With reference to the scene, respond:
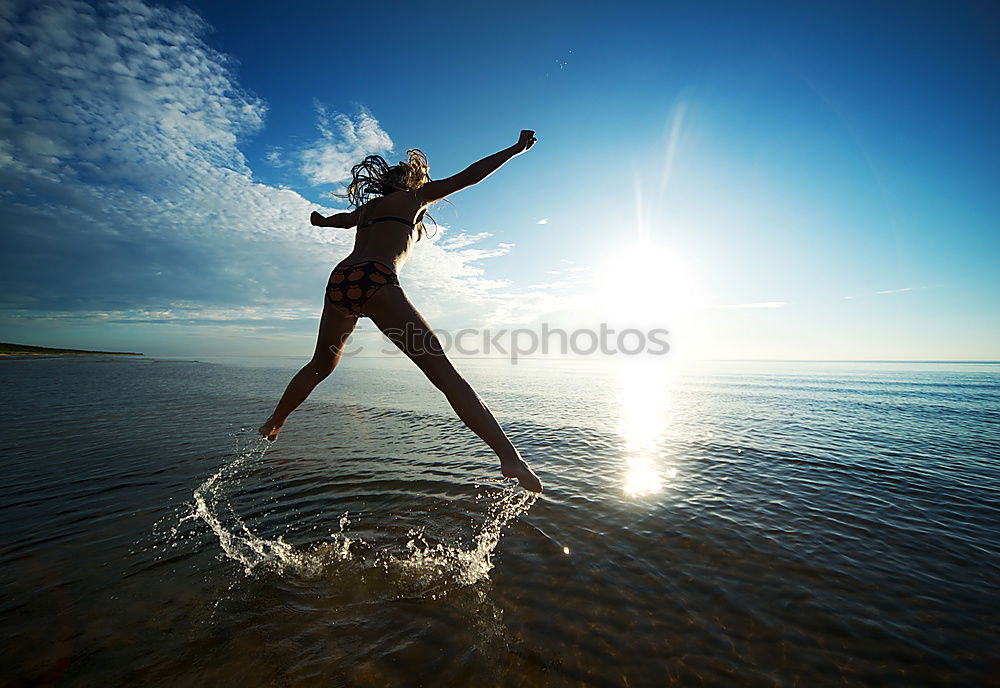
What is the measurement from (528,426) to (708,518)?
6241 millimetres

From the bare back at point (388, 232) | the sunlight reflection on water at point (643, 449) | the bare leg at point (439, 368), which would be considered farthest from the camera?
the sunlight reflection on water at point (643, 449)

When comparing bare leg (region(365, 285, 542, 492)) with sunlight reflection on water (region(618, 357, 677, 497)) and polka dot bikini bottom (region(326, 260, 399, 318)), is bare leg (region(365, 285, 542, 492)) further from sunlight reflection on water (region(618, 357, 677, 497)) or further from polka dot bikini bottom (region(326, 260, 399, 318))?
sunlight reflection on water (region(618, 357, 677, 497))

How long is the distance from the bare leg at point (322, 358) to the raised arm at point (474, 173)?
1.43 metres

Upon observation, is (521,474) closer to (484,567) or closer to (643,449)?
(484,567)

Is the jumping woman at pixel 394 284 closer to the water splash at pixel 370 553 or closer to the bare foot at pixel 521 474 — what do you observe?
the bare foot at pixel 521 474

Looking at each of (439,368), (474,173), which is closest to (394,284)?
(439,368)

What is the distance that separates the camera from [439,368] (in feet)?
10.6

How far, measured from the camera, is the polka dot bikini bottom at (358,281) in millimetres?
3324

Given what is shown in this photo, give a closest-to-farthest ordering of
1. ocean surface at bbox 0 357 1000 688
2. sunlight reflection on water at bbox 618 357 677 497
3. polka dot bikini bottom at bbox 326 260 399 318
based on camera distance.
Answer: ocean surface at bbox 0 357 1000 688 < polka dot bikini bottom at bbox 326 260 399 318 < sunlight reflection on water at bbox 618 357 677 497

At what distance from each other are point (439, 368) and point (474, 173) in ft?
5.95

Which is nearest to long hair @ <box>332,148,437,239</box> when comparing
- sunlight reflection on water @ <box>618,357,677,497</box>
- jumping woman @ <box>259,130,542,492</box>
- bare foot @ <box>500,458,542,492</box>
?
jumping woman @ <box>259,130,542,492</box>

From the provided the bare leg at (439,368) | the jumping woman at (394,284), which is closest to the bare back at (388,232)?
the jumping woman at (394,284)

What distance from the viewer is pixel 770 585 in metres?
3.25

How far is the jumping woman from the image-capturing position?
10.5ft
